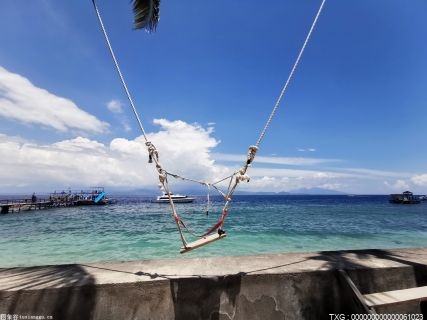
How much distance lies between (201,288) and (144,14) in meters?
6.42

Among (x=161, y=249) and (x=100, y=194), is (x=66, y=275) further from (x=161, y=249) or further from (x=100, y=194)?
(x=100, y=194)

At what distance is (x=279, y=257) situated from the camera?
2988mm

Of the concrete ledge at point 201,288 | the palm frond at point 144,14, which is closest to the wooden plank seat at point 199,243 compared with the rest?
the concrete ledge at point 201,288

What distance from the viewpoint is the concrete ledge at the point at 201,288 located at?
208 cm

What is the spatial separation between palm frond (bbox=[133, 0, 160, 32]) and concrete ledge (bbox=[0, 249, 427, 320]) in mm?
5775

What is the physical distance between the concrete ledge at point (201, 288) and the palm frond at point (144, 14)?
5.78 metres

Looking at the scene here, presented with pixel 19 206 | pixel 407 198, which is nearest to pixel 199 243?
pixel 19 206

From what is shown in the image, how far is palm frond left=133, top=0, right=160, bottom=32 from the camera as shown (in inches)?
255

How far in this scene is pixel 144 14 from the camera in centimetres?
650

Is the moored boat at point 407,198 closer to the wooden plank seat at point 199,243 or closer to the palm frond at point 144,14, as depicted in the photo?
the palm frond at point 144,14

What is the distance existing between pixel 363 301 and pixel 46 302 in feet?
8.01

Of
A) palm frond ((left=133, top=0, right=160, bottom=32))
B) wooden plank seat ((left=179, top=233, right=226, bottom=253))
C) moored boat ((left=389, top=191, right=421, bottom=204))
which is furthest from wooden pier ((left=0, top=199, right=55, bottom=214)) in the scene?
moored boat ((left=389, top=191, right=421, bottom=204))

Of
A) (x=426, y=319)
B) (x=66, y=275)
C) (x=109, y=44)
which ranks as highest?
(x=109, y=44)

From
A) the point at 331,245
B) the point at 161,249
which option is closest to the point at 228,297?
the point at 161,249
